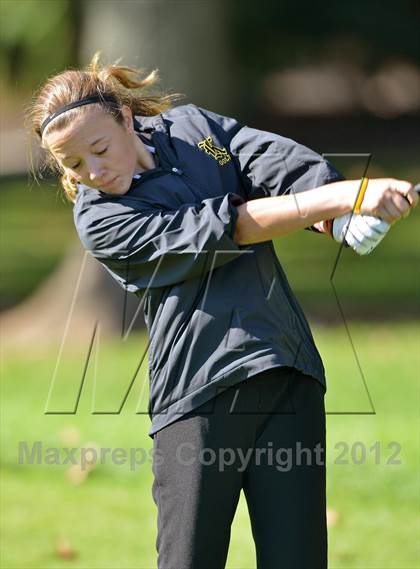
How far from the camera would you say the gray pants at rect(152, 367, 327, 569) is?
10.5 ft

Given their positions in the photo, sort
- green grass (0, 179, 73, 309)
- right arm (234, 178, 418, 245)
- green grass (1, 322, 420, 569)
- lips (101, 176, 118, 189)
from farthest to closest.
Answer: green grass (0, 179, 73, 309) < green grass (1, 322, 420, 569) < lips (101, 176, 118, 189) < right arm (234, 178, 418, 245)

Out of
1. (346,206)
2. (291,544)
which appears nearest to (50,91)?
(346,206)

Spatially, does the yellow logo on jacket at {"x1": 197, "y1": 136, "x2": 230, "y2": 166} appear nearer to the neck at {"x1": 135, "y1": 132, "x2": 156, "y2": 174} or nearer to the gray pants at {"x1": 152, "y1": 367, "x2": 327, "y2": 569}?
the neck at {"x1": 135, "y1": 132, "x2": 156, "y2": 174}

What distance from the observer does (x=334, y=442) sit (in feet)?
20.2

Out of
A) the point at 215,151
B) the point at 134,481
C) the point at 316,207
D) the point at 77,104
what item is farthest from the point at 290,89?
the point at 316,207

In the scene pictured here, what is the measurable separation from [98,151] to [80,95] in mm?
196

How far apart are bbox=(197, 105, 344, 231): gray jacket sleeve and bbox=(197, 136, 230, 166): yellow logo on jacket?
0.05 m

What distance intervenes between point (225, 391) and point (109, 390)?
4.73 m

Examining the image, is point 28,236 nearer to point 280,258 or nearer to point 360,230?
point 280,258

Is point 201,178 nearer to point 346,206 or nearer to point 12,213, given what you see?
point 346,206

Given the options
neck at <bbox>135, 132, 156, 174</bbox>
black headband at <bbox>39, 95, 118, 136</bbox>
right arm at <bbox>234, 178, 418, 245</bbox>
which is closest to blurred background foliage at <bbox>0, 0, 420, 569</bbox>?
black headband at <bbox>39, 95, 118, 136</bbox>

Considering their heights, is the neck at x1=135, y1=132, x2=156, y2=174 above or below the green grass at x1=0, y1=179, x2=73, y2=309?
above

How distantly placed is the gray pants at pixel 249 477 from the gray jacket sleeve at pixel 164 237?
0.38 metres

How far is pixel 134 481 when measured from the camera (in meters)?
5.82
